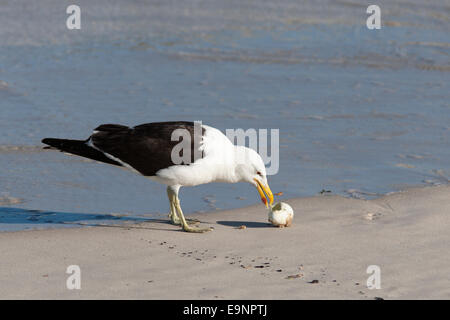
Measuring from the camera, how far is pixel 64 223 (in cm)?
698

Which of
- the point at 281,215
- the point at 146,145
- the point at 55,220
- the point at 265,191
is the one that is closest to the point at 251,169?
the point at 265,191

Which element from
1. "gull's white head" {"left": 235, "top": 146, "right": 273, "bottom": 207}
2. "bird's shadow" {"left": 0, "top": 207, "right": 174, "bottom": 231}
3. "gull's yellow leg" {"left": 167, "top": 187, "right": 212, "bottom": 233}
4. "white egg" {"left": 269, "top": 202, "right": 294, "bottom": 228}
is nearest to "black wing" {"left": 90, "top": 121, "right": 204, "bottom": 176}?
"gull's yellow leg" {"left": 167, "top": 187, "right": 212, "bottom": 233}

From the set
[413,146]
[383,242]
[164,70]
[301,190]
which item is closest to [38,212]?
[301,190]

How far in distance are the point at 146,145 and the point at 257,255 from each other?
143 centimetres

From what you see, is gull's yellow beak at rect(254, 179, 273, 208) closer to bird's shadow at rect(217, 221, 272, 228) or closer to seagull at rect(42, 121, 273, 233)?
seagull at rect(42, 121, 273, 233)

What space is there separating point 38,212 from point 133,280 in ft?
6.50

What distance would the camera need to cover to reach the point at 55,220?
705 centimetres

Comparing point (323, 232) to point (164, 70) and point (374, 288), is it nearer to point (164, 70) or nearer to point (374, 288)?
point (374, 288)

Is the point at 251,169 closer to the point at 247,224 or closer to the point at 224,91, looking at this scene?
the point at 247,224

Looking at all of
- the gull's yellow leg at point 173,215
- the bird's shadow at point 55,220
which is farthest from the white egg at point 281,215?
the bird's shadow at point 55,220

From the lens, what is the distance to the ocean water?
312 inches

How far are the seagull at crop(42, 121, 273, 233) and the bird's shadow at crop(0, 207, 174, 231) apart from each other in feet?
1.35

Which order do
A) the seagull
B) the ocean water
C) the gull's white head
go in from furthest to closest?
the ocean water, the gull's white head, the seagull

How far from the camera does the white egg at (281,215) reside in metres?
6.80
